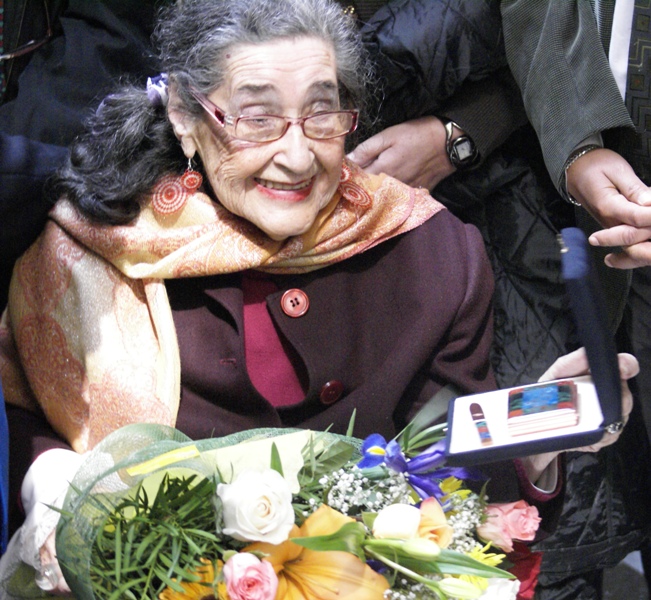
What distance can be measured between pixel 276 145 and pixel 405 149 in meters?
0.49

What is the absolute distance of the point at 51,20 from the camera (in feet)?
7.20

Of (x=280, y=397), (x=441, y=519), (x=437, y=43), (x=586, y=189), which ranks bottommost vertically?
(x=280, y=397)

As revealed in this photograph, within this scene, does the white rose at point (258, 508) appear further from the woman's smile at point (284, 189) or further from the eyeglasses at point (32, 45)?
the eyeglasses at point (32, 45)

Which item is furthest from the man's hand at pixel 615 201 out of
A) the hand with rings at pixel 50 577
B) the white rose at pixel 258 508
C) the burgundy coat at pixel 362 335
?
the hand with rings at pixel 50 577

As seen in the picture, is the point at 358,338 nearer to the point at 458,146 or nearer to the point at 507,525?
the point at 458,146

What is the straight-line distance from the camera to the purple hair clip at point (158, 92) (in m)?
2.04

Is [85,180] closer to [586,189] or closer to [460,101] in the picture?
[460,101]

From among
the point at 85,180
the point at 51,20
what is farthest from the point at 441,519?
the point at 51,20

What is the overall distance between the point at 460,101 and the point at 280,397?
85 centimetres

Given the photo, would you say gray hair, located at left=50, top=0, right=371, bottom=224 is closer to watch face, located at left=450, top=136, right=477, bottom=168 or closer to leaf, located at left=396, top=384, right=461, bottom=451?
watch face, located at left=450, top=136, right=477, bottom=168

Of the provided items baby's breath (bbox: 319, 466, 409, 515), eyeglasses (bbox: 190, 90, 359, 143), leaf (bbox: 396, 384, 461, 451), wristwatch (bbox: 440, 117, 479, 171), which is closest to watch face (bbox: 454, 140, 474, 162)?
wristwatch (bbox: 440, 117, 479, 171)

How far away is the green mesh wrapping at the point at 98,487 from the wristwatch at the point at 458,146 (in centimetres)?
117

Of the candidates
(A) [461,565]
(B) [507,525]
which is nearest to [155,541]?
(A) [461,565]

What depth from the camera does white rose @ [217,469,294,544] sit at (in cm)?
121
